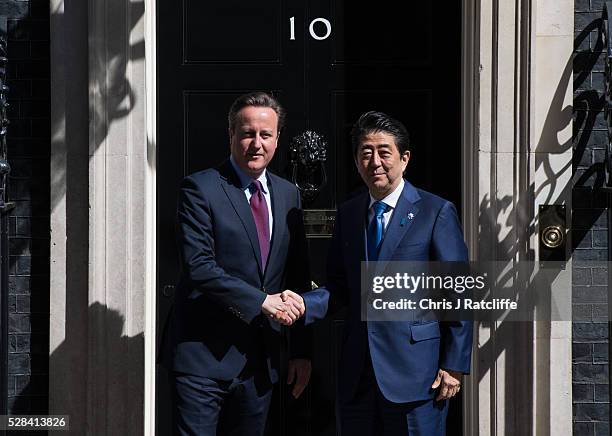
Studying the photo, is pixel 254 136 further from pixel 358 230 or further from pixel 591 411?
→ pixel 591 411

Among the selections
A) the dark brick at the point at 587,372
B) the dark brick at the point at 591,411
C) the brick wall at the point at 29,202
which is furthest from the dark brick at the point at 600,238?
the brick wall at the point at 29,202

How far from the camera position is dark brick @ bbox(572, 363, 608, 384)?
6340 mm

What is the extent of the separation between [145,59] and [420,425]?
251cm

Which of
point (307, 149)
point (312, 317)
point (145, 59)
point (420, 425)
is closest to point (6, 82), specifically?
point (145, 59)

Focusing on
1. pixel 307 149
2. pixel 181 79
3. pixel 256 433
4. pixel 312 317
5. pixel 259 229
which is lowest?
pixel 256 433

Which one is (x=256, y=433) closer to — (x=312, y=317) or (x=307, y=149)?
(x=312, y=317)

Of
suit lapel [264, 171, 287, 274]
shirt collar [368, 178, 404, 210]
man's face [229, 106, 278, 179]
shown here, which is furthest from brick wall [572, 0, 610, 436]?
man's face [229, 106, 278, 179]

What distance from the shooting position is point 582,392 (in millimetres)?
6359

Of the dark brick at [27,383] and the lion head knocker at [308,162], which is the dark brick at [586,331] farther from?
Result: the dark brick at [27,383]

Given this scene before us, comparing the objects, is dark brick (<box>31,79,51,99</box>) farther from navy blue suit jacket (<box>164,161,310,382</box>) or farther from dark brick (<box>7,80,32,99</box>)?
navy blue suit jacket (<box>164,161,310,382</box>)

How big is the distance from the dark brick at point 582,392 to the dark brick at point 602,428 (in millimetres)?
147

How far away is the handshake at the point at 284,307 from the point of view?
524 centimetres

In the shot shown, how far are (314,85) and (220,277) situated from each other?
180cm

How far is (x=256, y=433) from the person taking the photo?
541 cm
